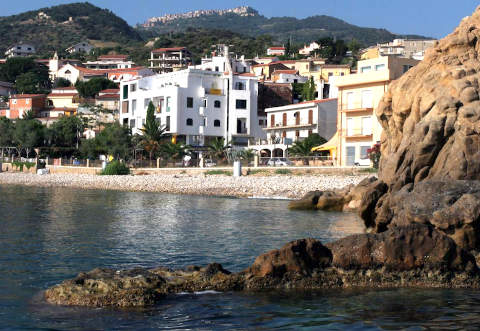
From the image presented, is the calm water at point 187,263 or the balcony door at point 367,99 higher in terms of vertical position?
the balcony door at point 367,99

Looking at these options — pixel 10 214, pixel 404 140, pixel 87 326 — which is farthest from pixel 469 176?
A: pixel 10 214

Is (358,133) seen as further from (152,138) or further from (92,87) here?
(92,87)

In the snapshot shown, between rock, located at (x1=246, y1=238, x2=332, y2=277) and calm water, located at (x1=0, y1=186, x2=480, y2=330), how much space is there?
54cm

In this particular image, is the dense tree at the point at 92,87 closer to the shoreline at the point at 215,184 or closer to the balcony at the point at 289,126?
the balcony at the point at 289,126

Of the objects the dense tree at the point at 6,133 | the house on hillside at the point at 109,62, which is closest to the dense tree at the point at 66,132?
the dense tree at the point at 6,133

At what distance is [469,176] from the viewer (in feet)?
64.8

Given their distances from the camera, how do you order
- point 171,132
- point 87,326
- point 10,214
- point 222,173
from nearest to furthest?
point 87,326, point 10,214, point 222,173, point 171,132

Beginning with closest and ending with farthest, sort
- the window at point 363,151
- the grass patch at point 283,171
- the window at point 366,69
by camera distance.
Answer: the grass patch at point 283,171
the window at point 363,151
the window at point 366,69

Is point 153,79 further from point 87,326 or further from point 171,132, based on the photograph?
point 87,326

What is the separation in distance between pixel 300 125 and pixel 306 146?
33.9 ft

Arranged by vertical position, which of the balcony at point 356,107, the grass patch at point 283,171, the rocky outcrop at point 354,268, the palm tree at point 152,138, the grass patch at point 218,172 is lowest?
the rocky outcrop at point 354,268

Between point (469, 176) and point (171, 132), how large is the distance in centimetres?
6182

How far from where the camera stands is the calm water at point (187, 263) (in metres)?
11.3

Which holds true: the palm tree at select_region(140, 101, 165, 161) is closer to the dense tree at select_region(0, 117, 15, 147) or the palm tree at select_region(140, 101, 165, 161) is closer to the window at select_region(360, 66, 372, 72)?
the dense tree at select_region(0, 117, 15, 147)
